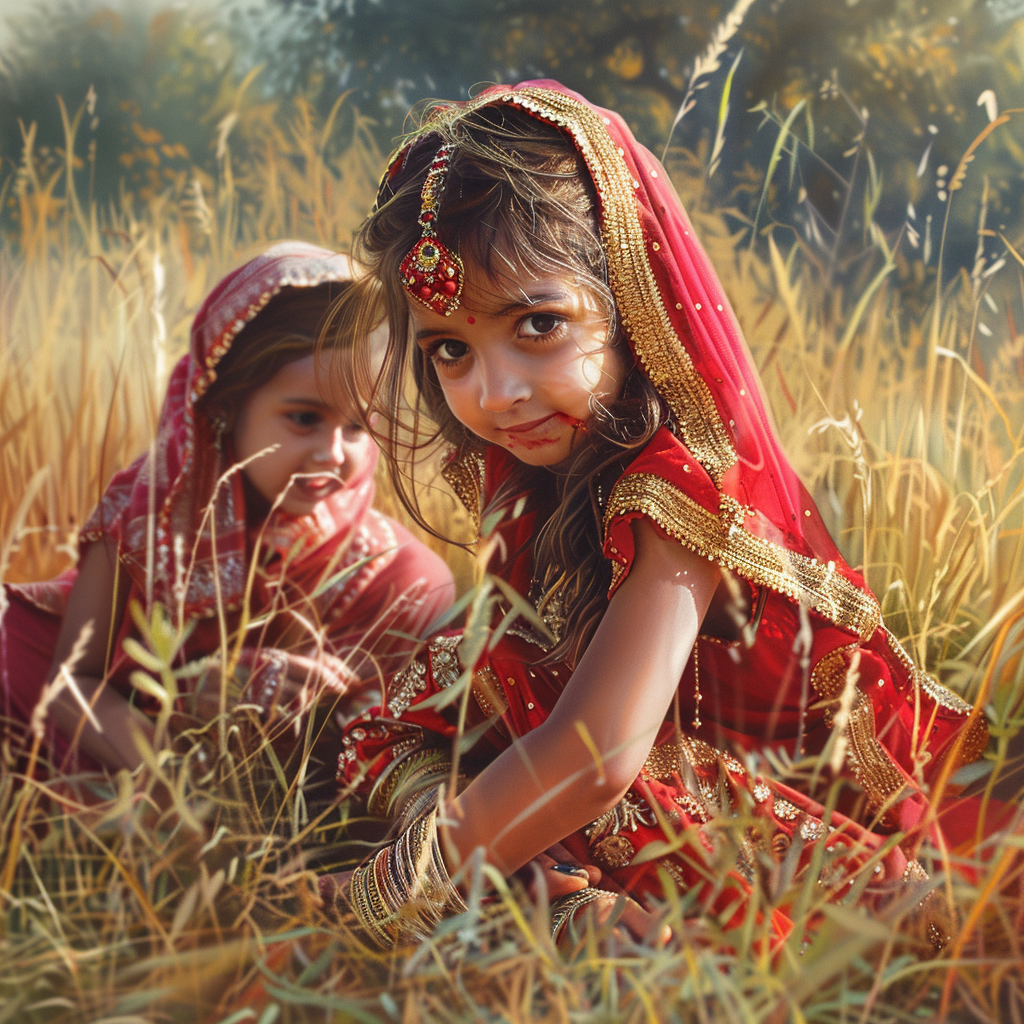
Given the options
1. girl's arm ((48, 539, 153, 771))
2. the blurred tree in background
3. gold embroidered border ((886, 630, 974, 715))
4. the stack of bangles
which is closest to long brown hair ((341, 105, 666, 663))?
the stack of bangles

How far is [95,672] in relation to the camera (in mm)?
2043

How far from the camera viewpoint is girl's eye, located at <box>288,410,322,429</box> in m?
1.97

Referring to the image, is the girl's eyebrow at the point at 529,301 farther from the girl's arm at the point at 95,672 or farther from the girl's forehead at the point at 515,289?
the girl's arm at the point at 95,672

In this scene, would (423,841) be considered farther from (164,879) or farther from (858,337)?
(858,337)

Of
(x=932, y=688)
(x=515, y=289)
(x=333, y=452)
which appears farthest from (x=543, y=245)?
(x=932, y=688)

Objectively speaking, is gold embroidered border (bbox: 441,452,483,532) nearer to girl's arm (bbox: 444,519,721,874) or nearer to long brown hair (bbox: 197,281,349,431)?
long brown hair (bbox: 197,281,349,431)

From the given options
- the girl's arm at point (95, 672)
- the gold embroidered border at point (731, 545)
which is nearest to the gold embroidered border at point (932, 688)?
the gold embroidered border at point (731, 545)

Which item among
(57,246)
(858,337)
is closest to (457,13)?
(57,246)

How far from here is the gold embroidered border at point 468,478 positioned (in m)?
1.75

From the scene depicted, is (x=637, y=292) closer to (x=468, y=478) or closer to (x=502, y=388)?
(x=502, y=388)

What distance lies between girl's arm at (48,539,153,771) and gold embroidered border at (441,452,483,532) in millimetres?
742

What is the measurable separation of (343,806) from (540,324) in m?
0.88

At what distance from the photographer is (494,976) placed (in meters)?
1.09

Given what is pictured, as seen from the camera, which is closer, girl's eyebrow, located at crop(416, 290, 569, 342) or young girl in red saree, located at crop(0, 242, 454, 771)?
girl's eyebrow, located at crop(416, 290, 569, 342)
